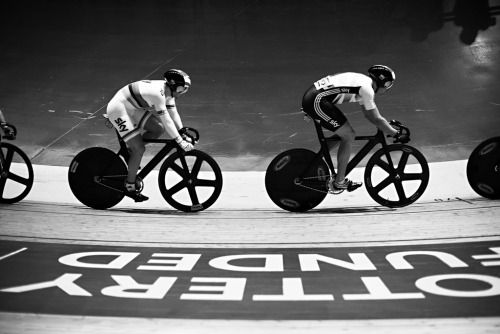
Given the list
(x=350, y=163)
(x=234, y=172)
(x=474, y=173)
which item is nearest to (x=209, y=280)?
(x=350, y=163)

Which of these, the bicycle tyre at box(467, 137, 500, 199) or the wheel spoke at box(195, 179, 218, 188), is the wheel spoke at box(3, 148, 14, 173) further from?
the bicycle tyre at box(467, 137, 500, 199)

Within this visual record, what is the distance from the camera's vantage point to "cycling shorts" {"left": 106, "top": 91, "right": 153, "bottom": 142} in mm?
5863

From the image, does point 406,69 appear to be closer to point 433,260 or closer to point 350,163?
point 350,163

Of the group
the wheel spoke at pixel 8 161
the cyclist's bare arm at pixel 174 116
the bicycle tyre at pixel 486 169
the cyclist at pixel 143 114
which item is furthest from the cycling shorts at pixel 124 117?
the bicycle tyre at pixel 486 169

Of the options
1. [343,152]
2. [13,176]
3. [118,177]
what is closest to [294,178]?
[343,152]

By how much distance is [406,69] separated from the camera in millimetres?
9656

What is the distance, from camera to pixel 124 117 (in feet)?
19.2

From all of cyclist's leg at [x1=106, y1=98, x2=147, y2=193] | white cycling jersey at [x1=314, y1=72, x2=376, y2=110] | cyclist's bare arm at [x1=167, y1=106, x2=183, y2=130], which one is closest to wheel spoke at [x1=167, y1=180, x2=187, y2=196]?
cyclist's leg at [x1=106, y1=98, x2=147, y2=193]

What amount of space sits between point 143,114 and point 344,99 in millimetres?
1692

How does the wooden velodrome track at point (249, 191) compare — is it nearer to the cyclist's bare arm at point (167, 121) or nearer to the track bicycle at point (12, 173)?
the track bicycle at point (12, 173)

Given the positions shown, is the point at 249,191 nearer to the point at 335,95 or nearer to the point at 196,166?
the point at 196,166

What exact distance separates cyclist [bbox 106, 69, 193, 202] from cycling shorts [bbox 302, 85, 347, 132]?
1.03 metres

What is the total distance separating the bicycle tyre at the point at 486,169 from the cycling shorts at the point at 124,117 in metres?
2.87

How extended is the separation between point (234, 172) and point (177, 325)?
4.30 metres
